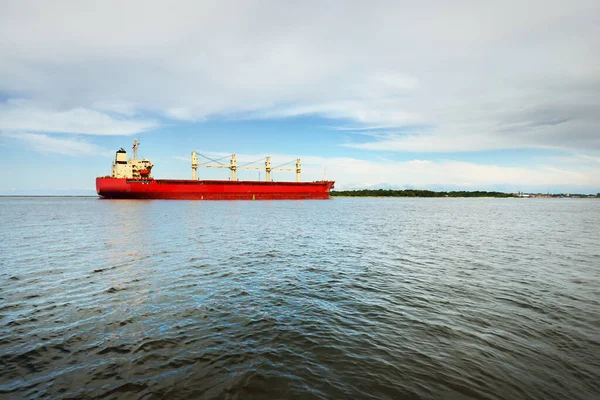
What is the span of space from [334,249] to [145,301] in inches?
464

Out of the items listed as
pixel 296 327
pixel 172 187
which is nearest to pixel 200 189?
pixel 172 187

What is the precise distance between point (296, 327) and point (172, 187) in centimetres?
7717

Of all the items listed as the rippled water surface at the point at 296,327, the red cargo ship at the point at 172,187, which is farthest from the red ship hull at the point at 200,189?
the rippled water surface at the point at 296,327

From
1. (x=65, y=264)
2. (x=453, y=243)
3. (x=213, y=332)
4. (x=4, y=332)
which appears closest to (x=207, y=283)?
(x=213, y=332)

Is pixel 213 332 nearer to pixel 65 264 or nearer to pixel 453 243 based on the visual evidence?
pixel 65 264

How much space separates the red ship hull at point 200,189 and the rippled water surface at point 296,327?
63.9 metres

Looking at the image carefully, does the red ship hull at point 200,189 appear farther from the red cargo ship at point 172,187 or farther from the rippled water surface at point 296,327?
the rippled water surface at point 296,327

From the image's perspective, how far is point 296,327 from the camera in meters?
7.40

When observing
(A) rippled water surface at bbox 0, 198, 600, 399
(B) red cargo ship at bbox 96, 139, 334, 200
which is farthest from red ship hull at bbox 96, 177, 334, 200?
(A) rippled water surface at bbox 0, 198, 600, 399

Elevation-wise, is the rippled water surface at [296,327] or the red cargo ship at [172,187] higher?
the red cargo ship at [172,187]

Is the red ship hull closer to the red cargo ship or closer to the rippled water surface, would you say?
the red cargo ship

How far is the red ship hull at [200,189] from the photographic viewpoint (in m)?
71.8

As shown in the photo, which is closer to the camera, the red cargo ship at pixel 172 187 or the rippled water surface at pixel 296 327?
the rippled water surface at pixel 296 327

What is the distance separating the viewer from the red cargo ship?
236 ft
